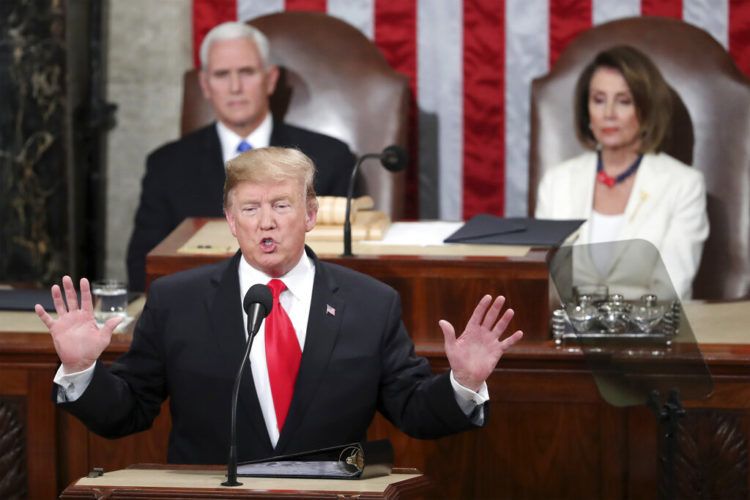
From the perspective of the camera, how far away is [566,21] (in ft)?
20.6

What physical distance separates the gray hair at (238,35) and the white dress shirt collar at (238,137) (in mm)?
234

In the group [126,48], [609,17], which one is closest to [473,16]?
[609,17]

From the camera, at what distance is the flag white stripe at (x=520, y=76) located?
6.32m

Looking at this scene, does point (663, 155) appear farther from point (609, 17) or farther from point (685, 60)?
point (609, 17)

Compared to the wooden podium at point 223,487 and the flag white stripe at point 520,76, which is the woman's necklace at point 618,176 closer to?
the flag white stripe at point 520,76

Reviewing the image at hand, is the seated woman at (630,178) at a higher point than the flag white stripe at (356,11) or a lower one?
lower

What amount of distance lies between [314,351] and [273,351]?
91 millimetres

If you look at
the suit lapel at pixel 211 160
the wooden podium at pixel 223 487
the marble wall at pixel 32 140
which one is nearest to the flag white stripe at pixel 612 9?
the suit lapel at pixel 211 160

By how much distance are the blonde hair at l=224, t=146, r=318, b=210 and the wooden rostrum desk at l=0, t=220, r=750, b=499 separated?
31.2 inches

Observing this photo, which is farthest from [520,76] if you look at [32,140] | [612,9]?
[32,140]

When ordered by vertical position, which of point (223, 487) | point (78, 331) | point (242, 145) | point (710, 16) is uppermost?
point (710, 16)

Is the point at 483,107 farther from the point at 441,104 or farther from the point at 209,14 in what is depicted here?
the point at 209,14

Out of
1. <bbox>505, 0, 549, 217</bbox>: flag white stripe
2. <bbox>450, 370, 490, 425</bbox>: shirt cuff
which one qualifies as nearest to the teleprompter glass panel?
<bbox>450, 370, 490, 425</bbox>: shirt cuff

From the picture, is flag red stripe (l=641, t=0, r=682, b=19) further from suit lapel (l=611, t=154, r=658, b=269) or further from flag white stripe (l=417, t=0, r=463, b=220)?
suit lapel (l=611, t=154, r=658, b=269)
